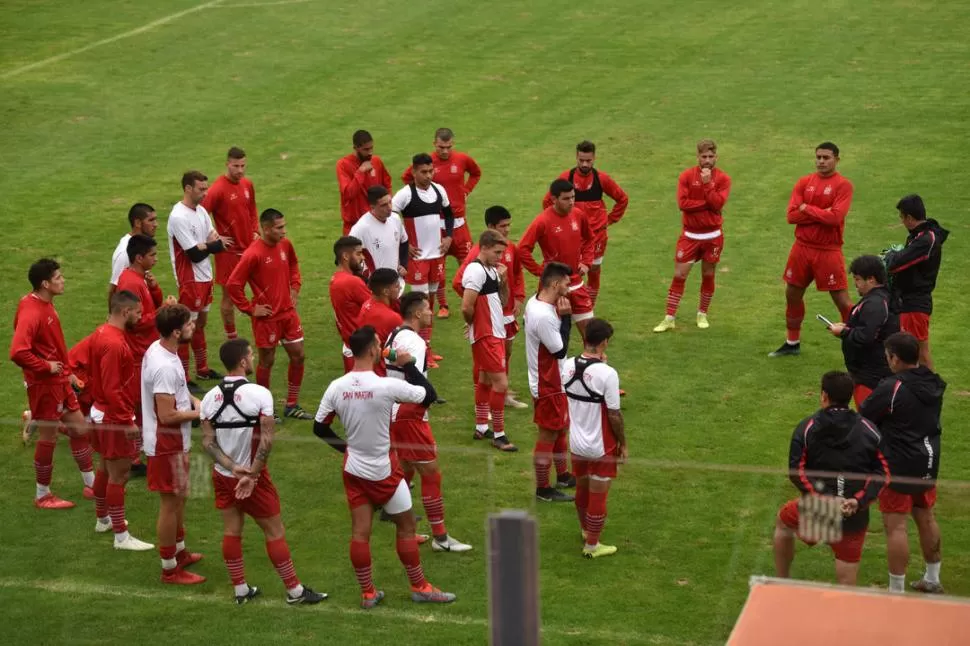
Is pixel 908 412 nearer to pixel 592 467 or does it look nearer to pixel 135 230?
pixel 592 467

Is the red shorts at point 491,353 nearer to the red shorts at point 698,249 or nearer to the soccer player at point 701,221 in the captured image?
the soccer player at point 701,221

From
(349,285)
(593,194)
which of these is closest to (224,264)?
(349,285)

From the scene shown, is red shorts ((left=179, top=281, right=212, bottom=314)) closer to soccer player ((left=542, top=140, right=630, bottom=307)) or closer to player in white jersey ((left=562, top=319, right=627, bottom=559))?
soccer player ((left=542, top=140, right=630, bottom=307))

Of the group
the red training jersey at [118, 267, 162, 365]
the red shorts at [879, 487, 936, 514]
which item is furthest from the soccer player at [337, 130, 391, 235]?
the red shorts at [879, 487, 936, 514]

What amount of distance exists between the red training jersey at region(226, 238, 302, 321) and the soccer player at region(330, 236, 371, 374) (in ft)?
2.44

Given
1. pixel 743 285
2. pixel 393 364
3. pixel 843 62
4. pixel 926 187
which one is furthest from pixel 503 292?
pixel 843 62

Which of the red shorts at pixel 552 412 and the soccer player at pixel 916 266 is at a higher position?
the soccer player at pixel 916 266

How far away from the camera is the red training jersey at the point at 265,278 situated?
12.9 meters

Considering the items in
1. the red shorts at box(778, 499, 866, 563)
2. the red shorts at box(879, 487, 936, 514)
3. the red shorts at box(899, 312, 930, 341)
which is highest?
the red shorts at box(899, 312, 930, 341)

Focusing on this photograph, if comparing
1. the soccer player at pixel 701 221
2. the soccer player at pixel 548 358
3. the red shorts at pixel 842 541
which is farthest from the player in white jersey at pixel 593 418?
the soccer player at pixel 701 221

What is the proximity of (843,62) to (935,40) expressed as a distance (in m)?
2.28

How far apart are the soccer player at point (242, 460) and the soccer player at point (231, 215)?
17.3 ft

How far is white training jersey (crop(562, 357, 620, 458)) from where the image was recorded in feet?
32.9

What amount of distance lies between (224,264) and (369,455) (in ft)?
19.1
